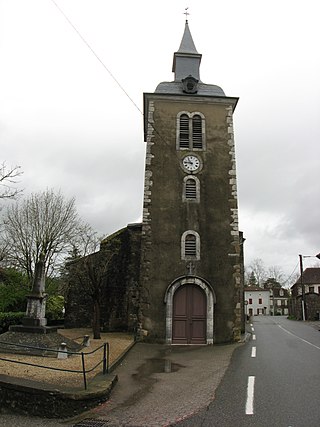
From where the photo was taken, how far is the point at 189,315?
17.1 metres

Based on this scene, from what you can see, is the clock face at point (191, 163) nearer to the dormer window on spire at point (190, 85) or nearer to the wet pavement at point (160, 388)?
the dormer window on spire at point (190, 85)

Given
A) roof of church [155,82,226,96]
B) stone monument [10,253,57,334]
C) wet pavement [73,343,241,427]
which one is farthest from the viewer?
roof of church [155,82,226,96]

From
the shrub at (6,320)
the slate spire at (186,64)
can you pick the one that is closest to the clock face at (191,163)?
the slate spire at (186,64)

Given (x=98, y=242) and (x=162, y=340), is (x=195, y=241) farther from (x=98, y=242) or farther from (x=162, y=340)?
(x=98, y=242)

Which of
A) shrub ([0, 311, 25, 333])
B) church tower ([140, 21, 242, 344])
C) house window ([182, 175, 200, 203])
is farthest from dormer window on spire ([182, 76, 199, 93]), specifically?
shrub ([0, 311, 25, 333])

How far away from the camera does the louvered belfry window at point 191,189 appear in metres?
18.5

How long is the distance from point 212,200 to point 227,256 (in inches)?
105

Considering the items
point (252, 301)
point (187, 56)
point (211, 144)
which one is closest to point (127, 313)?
point (211, 144)

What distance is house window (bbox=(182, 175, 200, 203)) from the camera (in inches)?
725

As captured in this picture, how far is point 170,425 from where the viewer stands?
20.4 ft

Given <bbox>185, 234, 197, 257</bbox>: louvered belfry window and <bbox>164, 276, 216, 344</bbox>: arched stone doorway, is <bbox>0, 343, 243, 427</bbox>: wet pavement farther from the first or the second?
<bbox>185, 234, 197, 257</bbox>: louvered belfry window

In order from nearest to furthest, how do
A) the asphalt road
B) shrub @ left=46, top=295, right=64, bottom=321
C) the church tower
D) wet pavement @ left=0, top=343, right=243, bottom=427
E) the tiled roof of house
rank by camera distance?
1. the asphalt road
2. wet pavement @ left=0, top=343, right=243, bottom=427
3. the church tower
4. shrub @ left=46, top=295, right=64, bottom=321
5. the tiled roof of house

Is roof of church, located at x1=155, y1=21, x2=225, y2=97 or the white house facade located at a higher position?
roof of church, located at x1=155, y1=21, x2=225, y2=97

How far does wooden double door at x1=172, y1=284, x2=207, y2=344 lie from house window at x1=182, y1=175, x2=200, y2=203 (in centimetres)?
393
